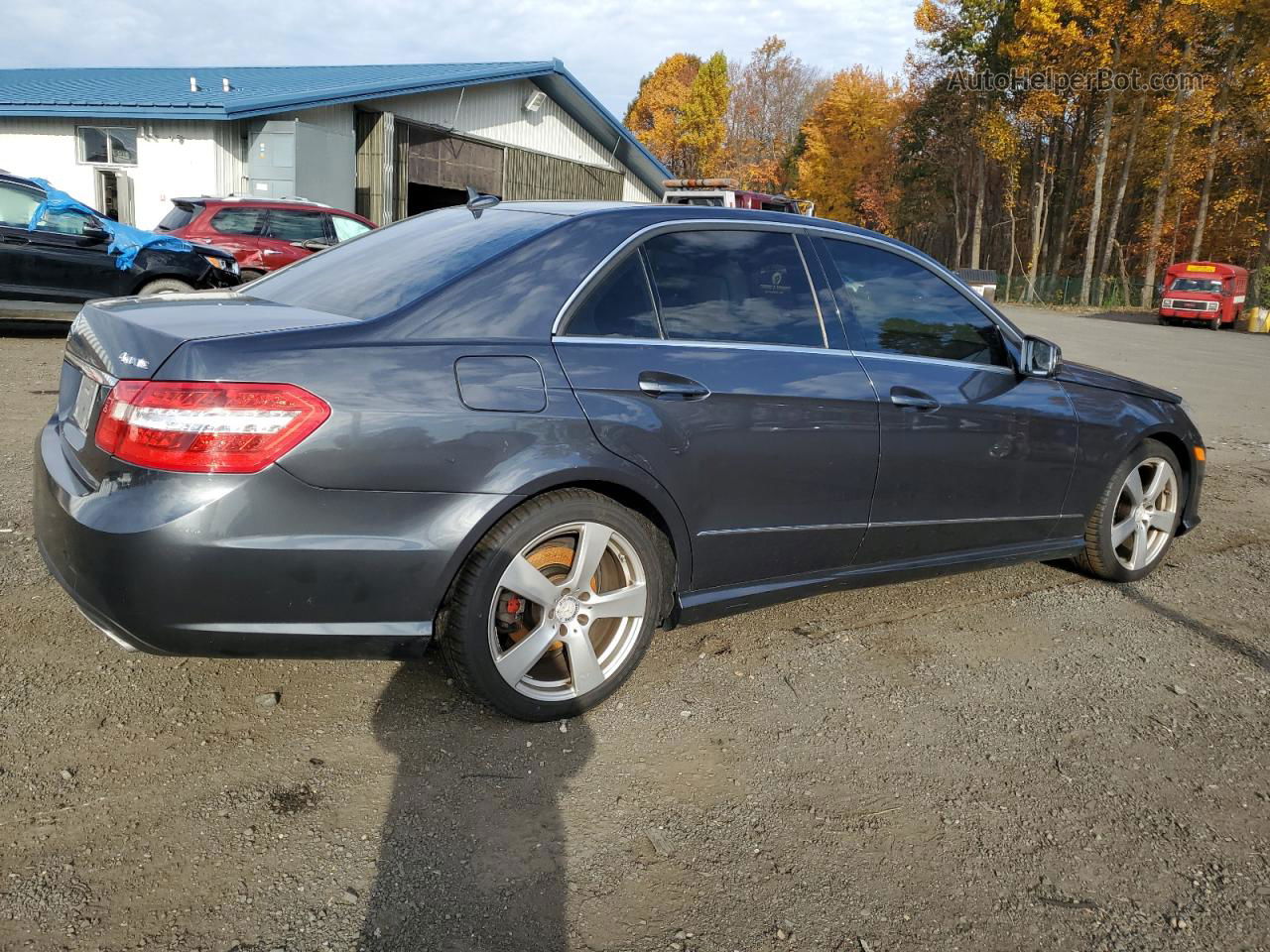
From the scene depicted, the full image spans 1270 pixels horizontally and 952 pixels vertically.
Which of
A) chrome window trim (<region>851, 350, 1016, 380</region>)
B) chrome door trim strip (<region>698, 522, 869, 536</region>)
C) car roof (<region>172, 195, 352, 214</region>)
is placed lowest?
chrome door trim strip (<region>698, 522, 869, 536</region>)

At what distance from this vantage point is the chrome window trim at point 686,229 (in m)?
3.10

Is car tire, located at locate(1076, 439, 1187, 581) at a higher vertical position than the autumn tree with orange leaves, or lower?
lower

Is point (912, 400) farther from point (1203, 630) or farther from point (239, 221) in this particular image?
point (239, 221)

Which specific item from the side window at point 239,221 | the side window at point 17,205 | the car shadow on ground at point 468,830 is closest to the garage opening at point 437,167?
the side window at point 239,221

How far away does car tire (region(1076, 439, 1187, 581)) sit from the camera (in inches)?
186

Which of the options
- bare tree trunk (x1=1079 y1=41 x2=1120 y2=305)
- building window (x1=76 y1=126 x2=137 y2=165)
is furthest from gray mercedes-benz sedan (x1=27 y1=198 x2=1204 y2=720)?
bare tree trunk (x1=1079 y1=41 x2=1120 y2=305)

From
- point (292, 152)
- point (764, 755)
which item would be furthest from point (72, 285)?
point (764, 755)

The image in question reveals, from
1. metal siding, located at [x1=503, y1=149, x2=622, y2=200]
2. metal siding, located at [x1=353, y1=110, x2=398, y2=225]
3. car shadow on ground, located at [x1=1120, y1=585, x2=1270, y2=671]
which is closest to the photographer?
car shadow on ground, located at [x1=1120, y1=585, x2=1270, y2=671]

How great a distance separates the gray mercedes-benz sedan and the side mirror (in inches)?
0.6

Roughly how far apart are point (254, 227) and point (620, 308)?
11.9m

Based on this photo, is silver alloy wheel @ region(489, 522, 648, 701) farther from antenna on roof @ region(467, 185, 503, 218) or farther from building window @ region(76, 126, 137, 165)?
building window @ region(76, 126, 137, 165)

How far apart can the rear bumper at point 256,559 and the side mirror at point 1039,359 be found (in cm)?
250

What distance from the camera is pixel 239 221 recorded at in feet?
44.1

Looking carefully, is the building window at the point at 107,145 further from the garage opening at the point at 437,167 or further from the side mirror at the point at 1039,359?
the side mirror at the point at 1039,359
